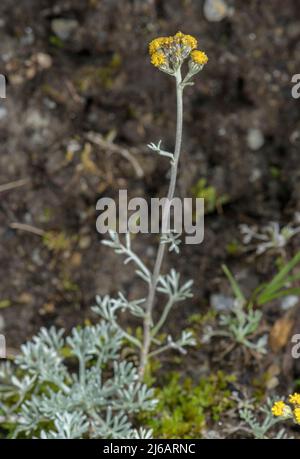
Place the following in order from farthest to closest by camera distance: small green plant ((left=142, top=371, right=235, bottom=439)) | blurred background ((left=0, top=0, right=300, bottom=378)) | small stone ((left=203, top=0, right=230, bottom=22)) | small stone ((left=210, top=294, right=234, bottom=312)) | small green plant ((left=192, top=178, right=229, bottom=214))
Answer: small stone ((left=203, top=0, right=230, bottom=22)), small green plant ((left=192, top=178, right=229, bottom=214)), blurred background ((left=0, top=0, right=300, bottom=378)), small stone ((left=210, top=294, right=234, bottom=312)), small green plant ((left=142, top=371, right=235, bottom=439))

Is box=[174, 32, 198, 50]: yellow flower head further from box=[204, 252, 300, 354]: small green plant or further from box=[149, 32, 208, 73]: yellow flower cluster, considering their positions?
box=[204, 252, 300, 354]: small green plant

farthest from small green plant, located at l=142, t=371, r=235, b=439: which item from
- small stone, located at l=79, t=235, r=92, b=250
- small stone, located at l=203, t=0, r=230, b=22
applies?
small stone, located at l=203, t=0, r=230, b=22

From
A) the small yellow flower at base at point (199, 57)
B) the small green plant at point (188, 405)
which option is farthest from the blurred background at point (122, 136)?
the small yellow flower at base at point (199, 57)

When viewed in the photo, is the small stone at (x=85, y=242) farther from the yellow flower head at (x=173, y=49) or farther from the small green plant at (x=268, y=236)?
the yellow flower head at (x=173, y=49)

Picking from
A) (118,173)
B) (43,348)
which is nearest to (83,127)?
(118,173)
